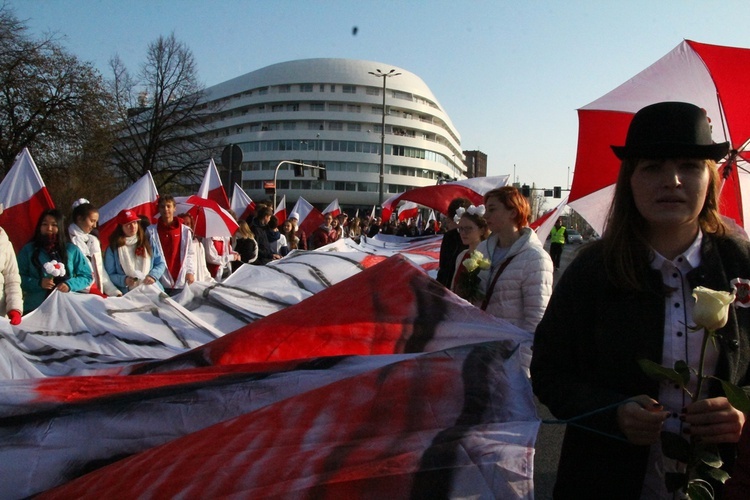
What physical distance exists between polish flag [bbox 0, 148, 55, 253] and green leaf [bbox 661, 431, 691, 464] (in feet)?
23.7

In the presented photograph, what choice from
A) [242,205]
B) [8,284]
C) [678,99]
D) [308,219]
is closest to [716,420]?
[678,99]

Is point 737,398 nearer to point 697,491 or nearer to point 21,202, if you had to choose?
point 697,491

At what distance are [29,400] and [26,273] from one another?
430cm

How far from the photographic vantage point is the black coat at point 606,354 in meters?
1.70

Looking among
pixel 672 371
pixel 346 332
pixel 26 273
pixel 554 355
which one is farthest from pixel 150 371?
pixel 26 273

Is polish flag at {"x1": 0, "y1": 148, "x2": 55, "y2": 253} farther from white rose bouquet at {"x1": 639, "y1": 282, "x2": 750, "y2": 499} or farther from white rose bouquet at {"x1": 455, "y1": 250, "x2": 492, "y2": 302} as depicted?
white rose bouquet at {"x1": 639, "y1": 282, "x2": 750, "y2": 499}

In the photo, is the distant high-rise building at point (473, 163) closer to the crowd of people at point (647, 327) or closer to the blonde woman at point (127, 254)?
the blonde woman at point (127, 254)

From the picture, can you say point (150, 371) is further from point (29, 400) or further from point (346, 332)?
point (346, 332)

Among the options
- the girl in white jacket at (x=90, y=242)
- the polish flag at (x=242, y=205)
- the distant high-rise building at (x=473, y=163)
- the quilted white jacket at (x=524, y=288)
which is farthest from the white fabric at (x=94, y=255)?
the distant high-rise building at (x=473, y=163)

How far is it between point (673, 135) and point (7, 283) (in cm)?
513

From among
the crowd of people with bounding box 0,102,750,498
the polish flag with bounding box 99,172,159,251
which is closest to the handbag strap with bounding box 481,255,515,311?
the crowd of people with bounding box 0,102,750,498

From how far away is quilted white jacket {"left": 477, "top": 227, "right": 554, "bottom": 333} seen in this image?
3.73m

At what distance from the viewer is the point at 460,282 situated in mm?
4086

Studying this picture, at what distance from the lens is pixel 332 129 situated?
93.8 m
